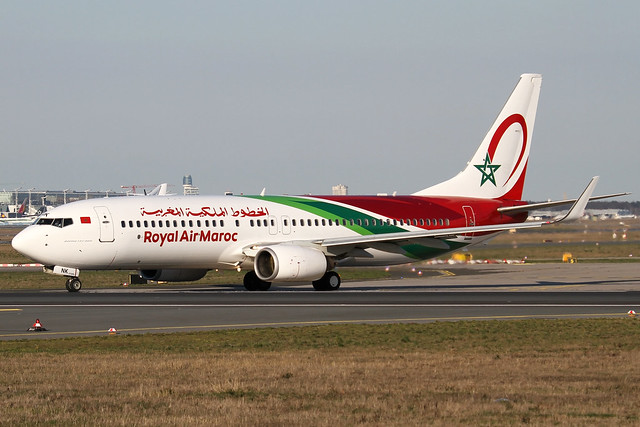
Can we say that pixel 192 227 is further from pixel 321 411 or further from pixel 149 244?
pixel 321 411

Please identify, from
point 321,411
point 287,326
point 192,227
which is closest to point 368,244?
point 192,227

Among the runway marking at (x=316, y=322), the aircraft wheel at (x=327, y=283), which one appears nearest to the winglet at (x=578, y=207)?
the aircraft wheel at (x=327, y=283)

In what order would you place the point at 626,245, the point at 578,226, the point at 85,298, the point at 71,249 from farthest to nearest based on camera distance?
the point at 578,226 → the point at 626,245 → the point at 71,249 → the point at 85,298

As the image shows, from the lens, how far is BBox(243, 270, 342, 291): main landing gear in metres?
47.0

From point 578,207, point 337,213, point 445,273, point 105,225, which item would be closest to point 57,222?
point 105,225

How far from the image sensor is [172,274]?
159 feet

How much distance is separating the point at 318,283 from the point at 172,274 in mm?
6974

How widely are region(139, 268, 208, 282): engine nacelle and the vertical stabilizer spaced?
12846mm

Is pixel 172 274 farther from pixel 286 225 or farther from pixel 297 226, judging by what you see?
pixel 297 226

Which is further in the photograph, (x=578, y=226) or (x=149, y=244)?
(x=578, y=226)

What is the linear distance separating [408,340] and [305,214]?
82.3 ft

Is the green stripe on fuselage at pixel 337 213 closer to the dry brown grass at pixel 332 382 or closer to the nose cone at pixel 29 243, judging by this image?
the nose cone at pixel 29 243

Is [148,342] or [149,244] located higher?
[149,244]

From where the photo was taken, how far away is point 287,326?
28422mm
